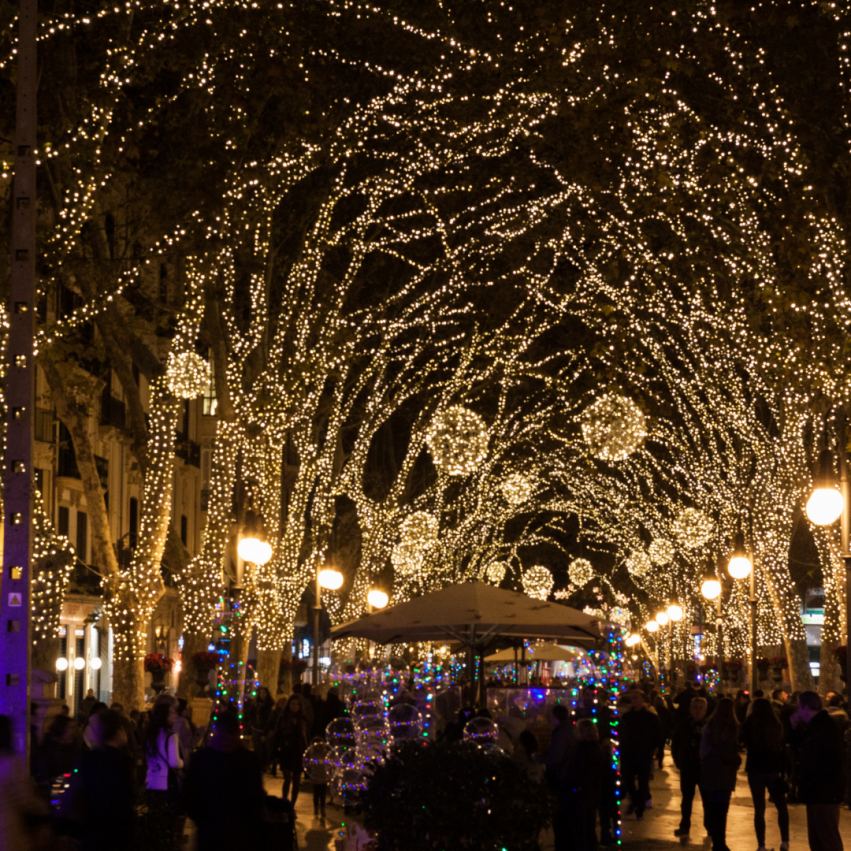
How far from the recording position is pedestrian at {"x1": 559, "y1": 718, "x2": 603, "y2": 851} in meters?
11.9

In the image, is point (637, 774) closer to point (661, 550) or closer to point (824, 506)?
point (824, 506)

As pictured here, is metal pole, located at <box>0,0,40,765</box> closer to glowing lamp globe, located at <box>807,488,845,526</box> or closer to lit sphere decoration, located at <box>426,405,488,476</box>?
glowing lamp globe, located at <box>807,488,845,526</box>

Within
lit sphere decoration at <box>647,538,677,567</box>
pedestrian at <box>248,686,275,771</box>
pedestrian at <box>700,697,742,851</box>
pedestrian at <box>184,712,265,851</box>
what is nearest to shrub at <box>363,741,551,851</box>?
pedestrian at <box>184,712,265,851</box>

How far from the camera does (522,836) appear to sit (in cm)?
935

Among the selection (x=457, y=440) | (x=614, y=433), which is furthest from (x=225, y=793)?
(x=457, y=440)

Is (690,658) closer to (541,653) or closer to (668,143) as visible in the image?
(541,653)

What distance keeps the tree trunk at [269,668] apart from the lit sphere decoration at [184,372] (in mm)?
9939

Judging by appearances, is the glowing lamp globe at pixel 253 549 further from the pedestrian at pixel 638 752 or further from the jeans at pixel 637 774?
the jeans at pixel 637 774

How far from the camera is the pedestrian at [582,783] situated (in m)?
11.9

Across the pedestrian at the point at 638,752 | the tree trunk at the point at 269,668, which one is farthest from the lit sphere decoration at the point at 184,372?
the tree trunk at the point at 269,668

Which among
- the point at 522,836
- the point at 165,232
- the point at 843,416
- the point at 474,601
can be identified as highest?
the point at 165,232

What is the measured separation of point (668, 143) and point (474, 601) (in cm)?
567

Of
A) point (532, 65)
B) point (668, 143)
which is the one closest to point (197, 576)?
point (532, 65)

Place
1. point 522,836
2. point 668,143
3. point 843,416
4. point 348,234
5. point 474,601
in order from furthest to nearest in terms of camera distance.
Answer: point 348,234 → point 843,416 → point 474,601 → point 668,143 → point 522,836
